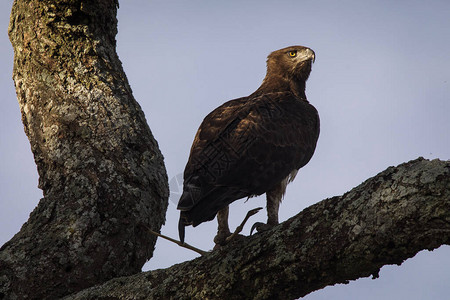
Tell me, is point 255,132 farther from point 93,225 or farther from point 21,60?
point 21,60

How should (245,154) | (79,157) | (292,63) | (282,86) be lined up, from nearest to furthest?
(79,157), (245,154), (282,86), (292,63)

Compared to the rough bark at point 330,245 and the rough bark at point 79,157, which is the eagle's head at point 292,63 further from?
the rough bark at point 330,245

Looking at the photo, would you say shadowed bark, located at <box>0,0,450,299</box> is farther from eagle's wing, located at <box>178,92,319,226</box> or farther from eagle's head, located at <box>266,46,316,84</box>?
eagle's head, located at <box>266,46,316,84</box>

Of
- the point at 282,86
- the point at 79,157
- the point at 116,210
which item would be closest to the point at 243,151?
the point at 116,210

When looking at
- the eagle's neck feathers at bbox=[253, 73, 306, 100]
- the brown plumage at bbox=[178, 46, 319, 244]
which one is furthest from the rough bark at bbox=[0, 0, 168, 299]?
the eagle's neck feathers at bbox=[253, 73, 306, 100]

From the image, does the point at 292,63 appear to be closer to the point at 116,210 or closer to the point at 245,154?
the point at 245,154

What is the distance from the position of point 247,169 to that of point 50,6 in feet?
8.07

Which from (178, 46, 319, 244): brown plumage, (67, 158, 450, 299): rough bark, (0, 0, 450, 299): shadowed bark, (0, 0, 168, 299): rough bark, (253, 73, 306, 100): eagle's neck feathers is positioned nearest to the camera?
(67, 158, 450, 299): rough bark

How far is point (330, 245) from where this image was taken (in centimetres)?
325

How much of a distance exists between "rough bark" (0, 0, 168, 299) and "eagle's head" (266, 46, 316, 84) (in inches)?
102

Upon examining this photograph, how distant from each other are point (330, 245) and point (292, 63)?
467 centimetres

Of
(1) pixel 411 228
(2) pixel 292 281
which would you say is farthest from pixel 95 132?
(1) pixel 411 228

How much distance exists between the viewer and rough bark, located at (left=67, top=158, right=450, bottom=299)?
2.97m

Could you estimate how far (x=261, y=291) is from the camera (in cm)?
351
